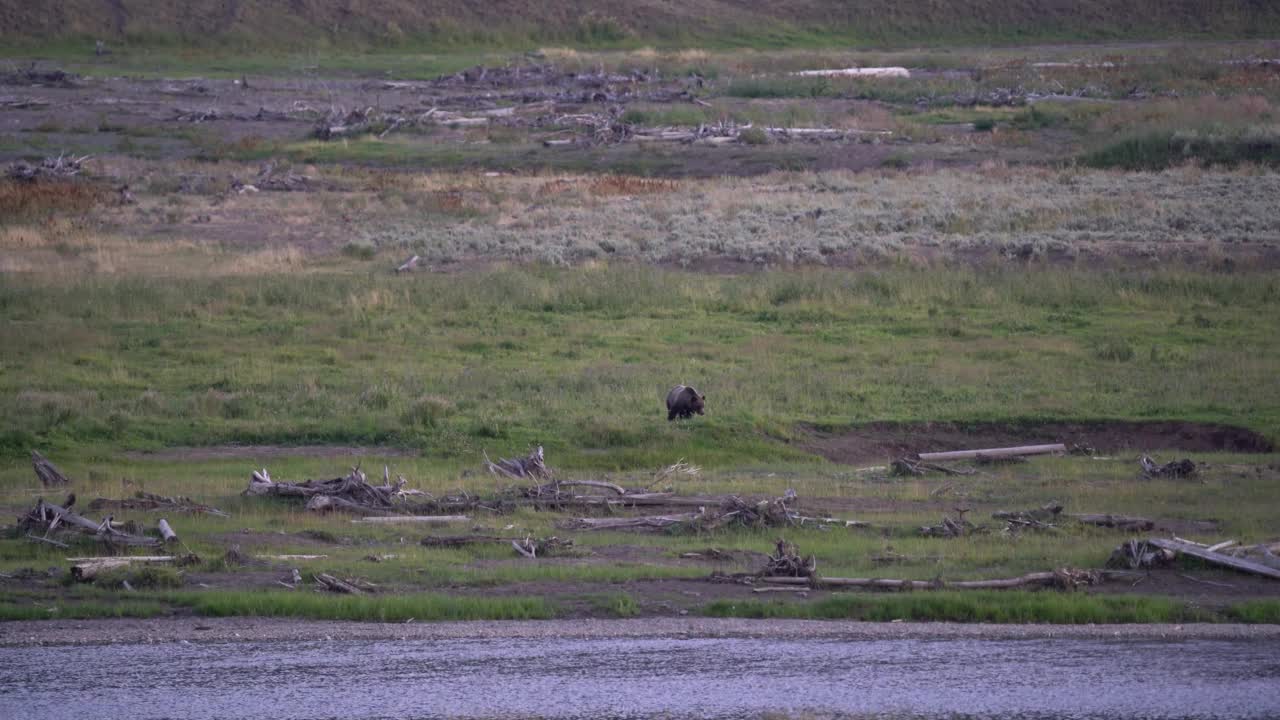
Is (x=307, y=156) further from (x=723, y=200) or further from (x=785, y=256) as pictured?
(x=785, y=256)

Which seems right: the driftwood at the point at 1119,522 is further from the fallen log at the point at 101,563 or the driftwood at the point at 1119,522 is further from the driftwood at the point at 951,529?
the fallen log at the point at 101,563

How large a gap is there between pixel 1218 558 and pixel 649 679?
17.4 ft

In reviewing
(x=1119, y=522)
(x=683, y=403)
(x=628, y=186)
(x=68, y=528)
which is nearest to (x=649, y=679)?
(x=1119, y=522)

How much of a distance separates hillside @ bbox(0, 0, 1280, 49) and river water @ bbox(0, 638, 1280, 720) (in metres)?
81.4

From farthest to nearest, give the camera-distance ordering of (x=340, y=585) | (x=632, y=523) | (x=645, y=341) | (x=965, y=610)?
(x=645, y=341)
(x=632, y=523)
(x=340, y=585)
(x=965, y=610)

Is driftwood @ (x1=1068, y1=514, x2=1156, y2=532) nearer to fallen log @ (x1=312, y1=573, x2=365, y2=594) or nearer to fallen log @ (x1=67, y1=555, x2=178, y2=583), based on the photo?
fallen log @ (x1=312, y1=573, x2=365, y2=594)

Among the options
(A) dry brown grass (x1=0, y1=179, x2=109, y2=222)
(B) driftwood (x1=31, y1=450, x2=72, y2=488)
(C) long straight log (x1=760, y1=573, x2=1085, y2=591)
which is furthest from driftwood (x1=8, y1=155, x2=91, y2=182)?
(C) long straight log (x1=760, y1=573, x2=1085, y2=591)

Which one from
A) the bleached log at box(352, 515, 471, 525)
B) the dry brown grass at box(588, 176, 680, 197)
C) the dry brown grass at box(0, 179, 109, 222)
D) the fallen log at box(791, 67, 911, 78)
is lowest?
the bleached log at box(352, 515, 471, 525)

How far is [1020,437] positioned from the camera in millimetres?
19078

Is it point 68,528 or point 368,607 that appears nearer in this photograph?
point 368,607

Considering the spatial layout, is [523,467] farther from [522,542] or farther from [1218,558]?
[1218,558]

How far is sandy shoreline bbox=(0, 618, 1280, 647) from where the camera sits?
38.7 ft

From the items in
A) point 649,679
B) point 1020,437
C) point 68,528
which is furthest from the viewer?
point 1020,437

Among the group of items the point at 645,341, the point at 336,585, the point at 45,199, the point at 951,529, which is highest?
the point at 45,199
